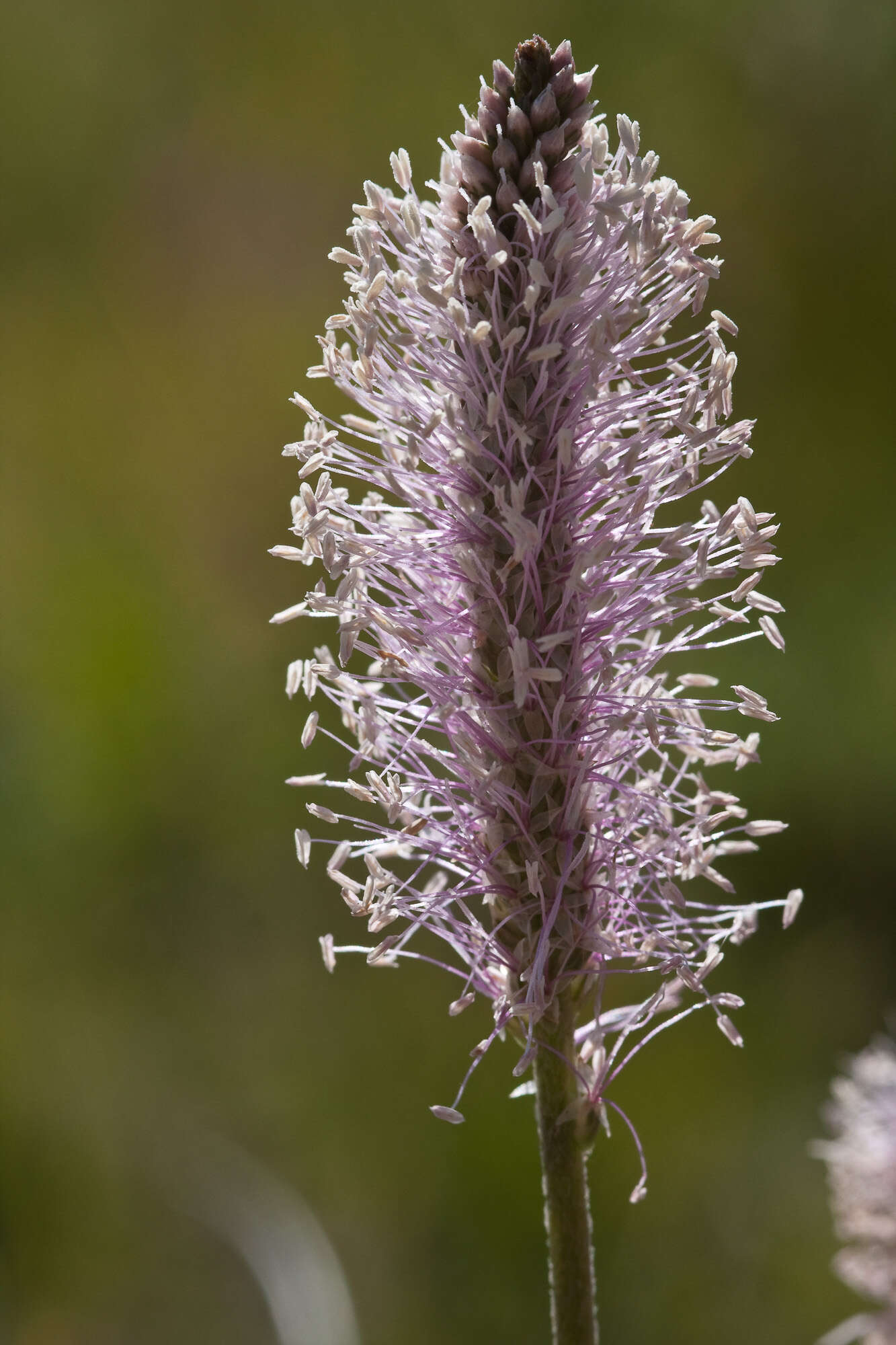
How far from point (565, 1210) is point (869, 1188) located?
1.20 ft

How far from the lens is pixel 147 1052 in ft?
6.98

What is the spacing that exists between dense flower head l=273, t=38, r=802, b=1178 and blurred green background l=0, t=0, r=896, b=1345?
131cm

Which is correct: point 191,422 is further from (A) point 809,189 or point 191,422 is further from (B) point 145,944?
(A) point 809,189

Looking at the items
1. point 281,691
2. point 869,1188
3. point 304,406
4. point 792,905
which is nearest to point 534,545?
point 304,406

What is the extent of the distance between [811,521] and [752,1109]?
3.75 ft

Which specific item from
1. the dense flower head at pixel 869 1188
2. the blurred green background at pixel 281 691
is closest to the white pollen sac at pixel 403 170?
the dense flower head at pixel 869 1188

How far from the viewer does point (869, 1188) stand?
0.86 metres

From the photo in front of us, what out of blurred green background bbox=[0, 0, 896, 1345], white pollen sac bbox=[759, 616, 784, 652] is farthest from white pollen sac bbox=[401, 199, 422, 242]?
blurred green background bbox=[0, 0, 896, 1345]

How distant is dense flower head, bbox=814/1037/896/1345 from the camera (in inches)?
33.0

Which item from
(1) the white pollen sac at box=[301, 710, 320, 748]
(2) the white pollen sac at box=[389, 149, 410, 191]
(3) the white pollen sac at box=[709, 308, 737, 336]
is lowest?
(1) the white pollen sac at box=[301, 710, 320, 748]

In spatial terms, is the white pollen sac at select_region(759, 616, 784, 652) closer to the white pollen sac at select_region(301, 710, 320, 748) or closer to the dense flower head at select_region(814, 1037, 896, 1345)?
the white pollen sac at select_region(301, 710, 320, 748)

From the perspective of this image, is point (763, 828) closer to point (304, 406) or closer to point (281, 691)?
point (304, 406)

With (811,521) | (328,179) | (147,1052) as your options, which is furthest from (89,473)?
(811,521)

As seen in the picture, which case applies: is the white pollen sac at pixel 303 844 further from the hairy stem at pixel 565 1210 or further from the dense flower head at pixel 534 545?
the hairy stem at pixel 565 1210
